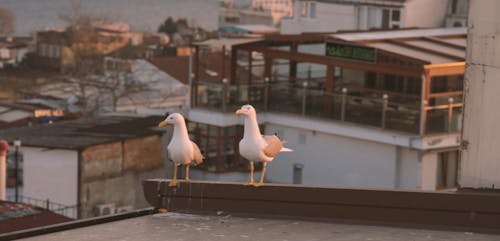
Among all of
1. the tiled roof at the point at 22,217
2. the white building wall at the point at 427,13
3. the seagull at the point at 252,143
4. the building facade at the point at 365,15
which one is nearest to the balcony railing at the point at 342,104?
the building facade at the point at 365,15

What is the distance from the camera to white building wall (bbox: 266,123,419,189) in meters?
28.2

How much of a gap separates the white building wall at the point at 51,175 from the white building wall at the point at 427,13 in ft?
45.0

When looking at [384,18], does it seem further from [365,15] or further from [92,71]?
[92,71]

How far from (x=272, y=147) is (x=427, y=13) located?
2901cm

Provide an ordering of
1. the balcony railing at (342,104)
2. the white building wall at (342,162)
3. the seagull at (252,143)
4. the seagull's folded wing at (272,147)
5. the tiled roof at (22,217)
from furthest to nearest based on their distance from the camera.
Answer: the white building wall at (342,162) → the balcony railing at (342,104) → the tiled roof at (22,217) → the seagull's folded wing at (272,147) → the seagull at (252,143)

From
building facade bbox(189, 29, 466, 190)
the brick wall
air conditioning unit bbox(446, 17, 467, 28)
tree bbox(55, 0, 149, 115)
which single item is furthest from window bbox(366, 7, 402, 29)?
tree bbox(55, 0, 149, 115)

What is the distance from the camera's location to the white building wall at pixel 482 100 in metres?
8.62

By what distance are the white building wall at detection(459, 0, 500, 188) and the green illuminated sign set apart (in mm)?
20343

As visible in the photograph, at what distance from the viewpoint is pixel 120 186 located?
1095 inches

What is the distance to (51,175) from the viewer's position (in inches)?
1065

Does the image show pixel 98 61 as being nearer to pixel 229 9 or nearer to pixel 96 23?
pixel 96 23

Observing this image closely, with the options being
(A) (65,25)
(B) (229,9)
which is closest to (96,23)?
(A) (65,25)

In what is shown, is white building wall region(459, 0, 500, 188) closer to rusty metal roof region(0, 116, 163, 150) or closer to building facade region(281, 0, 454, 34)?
rusty metal roof region(0, 116, 163, 150)

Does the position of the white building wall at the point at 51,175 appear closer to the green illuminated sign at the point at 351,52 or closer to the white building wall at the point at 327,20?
the green illuminated sign at the point at 351,52
